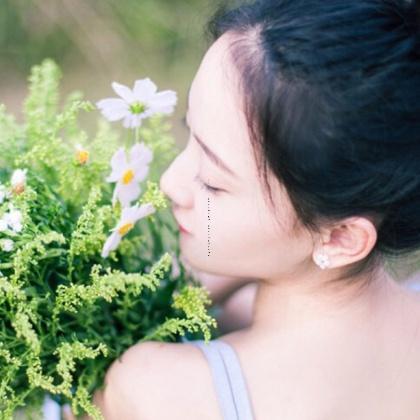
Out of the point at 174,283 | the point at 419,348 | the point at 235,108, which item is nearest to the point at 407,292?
the point at 419,348

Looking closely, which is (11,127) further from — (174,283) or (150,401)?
(150,401)

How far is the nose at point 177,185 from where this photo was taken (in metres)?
1.31

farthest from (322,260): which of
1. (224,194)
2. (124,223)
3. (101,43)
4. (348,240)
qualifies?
(101,43)

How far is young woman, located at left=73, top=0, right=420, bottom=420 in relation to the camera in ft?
3.83

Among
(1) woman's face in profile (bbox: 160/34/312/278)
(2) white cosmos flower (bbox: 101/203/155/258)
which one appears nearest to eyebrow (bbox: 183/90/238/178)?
(1) woman's face in profile (bbox: 160/34/312/278)

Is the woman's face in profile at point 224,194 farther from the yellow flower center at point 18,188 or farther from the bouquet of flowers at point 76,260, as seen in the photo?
the yellow flower center at point 18,188

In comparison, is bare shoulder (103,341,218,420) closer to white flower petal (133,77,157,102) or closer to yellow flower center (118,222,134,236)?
yellow flower center (118,222,134,236)

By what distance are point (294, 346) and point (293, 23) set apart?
48 cm

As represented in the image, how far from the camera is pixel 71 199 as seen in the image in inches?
56.4

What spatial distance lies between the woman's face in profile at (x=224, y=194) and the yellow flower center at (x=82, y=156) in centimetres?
12

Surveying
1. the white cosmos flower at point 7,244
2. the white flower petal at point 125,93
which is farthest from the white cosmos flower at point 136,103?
the white cosmos flower at point 7,244

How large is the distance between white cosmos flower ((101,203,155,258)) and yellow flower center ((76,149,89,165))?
0.34 feet

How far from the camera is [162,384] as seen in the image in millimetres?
1335

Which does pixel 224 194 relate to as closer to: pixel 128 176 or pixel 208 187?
pixel 208 187
